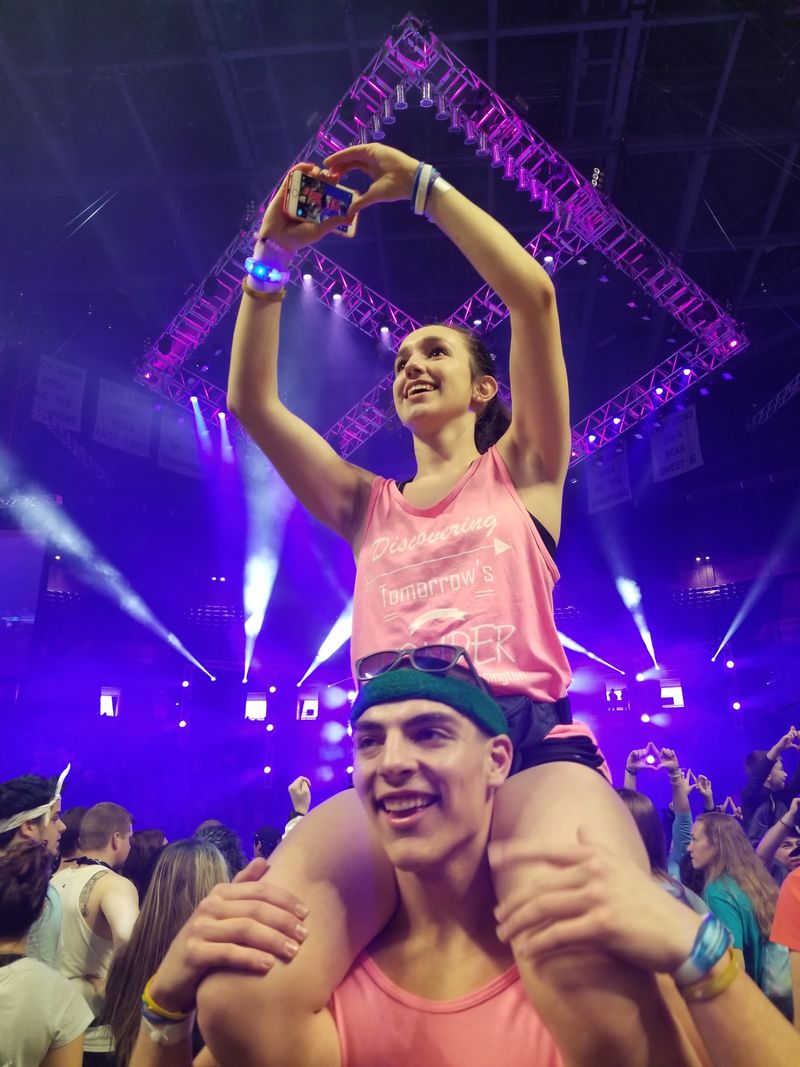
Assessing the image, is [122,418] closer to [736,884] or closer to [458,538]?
[736,884]

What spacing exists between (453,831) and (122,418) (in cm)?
1058

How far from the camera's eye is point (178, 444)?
493 inches

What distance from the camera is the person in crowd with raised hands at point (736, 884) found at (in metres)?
3.50

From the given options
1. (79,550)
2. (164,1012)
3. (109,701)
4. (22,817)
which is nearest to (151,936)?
(22,817)

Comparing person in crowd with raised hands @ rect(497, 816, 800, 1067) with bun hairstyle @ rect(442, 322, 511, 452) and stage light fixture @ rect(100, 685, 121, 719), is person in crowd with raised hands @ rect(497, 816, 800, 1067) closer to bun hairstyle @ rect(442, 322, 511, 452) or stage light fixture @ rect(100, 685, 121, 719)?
bun hairstyle @ rect(442, 322, 511, 452)

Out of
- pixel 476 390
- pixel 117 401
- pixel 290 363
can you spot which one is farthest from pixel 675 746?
pixel 476 390

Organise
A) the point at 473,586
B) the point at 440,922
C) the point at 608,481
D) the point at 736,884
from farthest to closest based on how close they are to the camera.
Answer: the point at 608,481
the point at 736,884
the point at 473,586
the point at 440,922

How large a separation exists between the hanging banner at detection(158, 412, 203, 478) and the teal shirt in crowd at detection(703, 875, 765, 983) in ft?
35.0

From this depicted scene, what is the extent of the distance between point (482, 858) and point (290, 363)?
12.4 m

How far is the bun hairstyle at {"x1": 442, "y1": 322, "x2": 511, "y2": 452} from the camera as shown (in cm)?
212

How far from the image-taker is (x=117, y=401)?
34.8 feet

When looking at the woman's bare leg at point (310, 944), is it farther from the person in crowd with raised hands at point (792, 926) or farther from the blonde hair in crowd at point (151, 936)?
the blonde hair in crowd at point (151, 936)

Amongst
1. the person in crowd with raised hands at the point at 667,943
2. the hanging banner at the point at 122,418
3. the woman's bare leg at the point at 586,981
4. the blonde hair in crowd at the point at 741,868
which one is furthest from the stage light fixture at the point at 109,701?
the person in crowd with raised hands at the point at 667,943

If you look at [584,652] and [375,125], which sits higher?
[375,125]
